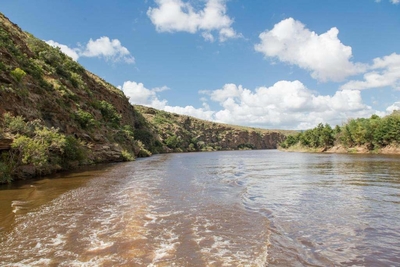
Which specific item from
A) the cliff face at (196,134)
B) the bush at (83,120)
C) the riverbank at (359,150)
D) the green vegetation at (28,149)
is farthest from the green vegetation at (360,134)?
the green vegetation at (28,149)

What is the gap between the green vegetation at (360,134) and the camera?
2403 inches

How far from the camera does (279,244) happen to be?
22.7 feet

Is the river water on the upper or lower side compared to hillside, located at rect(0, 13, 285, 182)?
lower

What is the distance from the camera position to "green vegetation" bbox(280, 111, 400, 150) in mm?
61031

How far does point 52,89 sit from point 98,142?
8549 mm

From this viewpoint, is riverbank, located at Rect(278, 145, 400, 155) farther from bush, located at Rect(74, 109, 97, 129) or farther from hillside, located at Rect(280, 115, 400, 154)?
Answer: bush, located at Rect(74, 109, 97, 129)

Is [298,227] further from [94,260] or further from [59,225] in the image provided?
[59,225]

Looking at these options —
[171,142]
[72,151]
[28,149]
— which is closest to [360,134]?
[171,142]

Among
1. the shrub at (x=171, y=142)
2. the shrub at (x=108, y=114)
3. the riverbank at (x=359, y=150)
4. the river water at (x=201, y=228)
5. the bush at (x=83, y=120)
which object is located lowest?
the river water at (x=201, y=228)

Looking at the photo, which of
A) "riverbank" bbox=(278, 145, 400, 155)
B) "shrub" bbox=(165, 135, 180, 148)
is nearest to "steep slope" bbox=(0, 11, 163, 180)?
"shrub" bbox=(165, 135, 180, 148)

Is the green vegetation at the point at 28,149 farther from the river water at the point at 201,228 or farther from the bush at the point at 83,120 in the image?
the bush at the point at 83,120

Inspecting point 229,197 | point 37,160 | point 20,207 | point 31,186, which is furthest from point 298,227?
point 37,160

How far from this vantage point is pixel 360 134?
69125 mm

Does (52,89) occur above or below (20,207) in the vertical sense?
above
